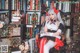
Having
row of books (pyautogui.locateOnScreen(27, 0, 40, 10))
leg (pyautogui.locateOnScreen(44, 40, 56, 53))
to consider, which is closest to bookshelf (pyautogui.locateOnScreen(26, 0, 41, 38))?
row of books (pyautogui.locateOnScreen(27, 0, 40, 10))

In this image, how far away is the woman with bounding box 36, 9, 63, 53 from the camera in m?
1.80

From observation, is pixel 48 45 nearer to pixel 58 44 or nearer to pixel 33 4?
pixel 58 44

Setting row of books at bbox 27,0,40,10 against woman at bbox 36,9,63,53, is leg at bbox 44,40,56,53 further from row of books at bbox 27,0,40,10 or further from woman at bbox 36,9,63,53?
row of books at bbox 27,0,40,10

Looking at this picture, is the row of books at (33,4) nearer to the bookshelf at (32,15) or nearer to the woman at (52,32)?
the bookshelf at (32,15)

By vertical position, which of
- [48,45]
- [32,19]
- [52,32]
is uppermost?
[32,19]

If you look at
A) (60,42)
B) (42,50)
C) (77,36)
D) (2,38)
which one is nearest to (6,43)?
(2,38)

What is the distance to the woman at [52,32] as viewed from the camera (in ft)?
5.91

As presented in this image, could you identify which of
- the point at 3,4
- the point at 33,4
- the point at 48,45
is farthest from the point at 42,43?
the point at 3,4

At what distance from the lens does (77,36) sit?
1.79 meters

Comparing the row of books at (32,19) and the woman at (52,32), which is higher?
the row of books at (32,19)

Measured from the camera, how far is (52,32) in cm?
181

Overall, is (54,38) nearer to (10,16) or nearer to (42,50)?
(42,50)

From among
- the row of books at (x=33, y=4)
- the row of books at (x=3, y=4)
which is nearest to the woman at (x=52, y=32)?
the row of books at (x=33, y=4)

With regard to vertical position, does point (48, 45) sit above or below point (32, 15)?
below
